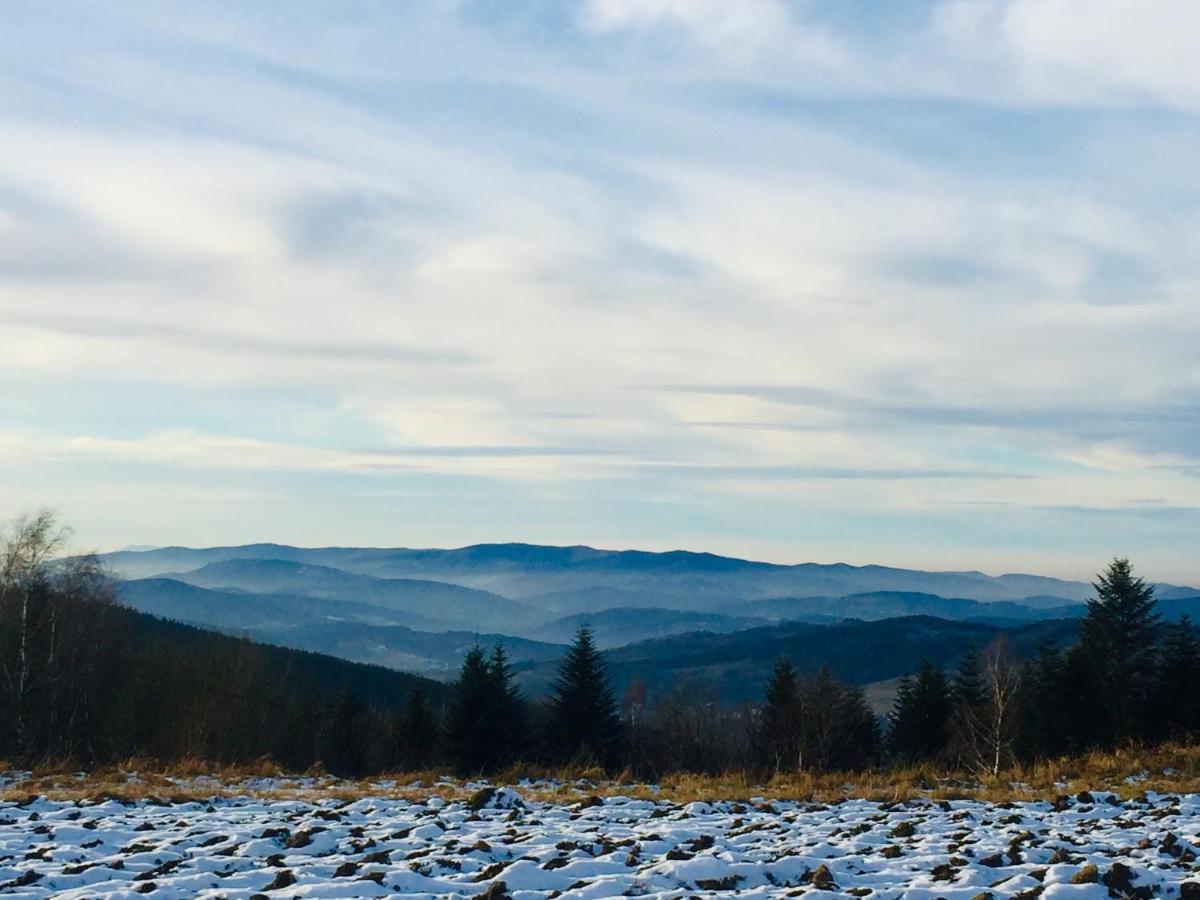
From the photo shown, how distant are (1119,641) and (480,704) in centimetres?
3323

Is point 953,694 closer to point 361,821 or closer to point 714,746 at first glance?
point 714,746

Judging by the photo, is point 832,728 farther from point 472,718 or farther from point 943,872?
point 943,872

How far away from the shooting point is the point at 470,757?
43906 millimetres

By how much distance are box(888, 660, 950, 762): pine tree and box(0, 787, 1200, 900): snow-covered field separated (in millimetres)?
53978

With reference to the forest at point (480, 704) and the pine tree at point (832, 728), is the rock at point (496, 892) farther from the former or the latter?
the pine tree at point (832, 728)

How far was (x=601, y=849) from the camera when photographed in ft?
34.1

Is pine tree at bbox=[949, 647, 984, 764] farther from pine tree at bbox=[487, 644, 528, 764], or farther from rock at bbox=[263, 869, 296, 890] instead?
rock at bbox=[263, 869, 296, 890]

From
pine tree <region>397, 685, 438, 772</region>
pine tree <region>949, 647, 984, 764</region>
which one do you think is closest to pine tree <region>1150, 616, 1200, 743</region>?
pine tree <region>949, 647, 984, 764</region>

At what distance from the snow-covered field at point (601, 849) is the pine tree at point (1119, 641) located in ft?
131

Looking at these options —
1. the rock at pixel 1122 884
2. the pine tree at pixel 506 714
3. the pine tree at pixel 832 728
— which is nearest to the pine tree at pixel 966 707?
the pine tree at pixel 832 728

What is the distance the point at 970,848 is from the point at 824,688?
2194 inches

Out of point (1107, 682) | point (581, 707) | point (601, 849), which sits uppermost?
point (601, 849)

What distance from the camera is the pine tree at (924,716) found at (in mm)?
64500

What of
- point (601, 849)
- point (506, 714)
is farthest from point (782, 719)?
point (601, 849)
